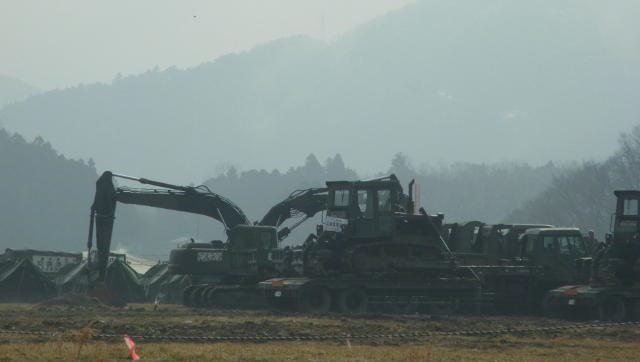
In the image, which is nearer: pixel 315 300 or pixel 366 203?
pixel 315 300

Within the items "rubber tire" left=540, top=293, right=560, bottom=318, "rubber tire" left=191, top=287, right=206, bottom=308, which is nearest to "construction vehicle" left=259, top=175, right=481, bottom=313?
"rubber tire" left=540, top=293, right=560, bottom=318

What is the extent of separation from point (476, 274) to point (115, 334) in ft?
54.1

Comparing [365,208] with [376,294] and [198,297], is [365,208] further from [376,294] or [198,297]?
[198,297]

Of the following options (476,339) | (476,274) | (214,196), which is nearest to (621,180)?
(214,196)

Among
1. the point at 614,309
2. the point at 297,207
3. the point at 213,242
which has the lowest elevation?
the point at 614,309

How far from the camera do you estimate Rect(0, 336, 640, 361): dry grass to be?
2295cm

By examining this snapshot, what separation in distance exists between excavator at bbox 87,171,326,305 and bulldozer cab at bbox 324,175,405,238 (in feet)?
13.5

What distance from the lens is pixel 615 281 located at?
37625mm

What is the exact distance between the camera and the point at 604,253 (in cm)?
3803

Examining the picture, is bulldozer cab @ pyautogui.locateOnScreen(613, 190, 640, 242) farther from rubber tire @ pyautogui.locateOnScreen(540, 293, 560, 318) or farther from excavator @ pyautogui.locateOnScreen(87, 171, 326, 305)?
excavator @ pyautogui.locateOnScreen(87, 171, 326, 305)

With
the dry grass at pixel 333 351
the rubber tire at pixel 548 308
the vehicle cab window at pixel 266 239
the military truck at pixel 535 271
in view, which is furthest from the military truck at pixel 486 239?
the dry grass at pixel 333 351

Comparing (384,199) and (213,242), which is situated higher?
(384,199)

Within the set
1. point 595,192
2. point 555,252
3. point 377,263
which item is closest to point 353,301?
point 377,263

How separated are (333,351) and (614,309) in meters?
15.2
